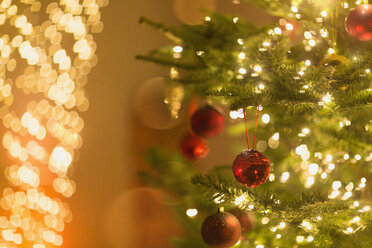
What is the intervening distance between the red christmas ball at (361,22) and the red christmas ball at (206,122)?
411 millimetres

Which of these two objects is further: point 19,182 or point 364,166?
point 19,182

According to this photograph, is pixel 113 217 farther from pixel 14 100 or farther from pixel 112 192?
pixel 14 100

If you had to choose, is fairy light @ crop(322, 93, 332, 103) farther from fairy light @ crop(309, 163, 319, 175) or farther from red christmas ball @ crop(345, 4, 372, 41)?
fairy light @ crop(309, 163, 319, 175)

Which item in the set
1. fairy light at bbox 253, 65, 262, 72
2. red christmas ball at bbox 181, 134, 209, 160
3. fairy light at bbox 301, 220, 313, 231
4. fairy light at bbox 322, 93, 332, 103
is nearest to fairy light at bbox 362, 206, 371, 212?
fairy light at bbox 301, 220, 313, 231

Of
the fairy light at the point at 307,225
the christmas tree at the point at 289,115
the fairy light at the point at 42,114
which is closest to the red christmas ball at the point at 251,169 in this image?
the christmas tree at the point at 289,115

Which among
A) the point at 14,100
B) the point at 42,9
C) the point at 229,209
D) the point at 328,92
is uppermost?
the point at 42,9

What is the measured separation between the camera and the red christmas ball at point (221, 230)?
72 centimetres

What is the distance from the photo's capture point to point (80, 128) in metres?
2.22

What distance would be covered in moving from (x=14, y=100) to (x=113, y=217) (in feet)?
3.04

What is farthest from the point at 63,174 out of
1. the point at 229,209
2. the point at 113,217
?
the point at 229,209

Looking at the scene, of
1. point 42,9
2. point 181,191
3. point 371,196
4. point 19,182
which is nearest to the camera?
point 371,196

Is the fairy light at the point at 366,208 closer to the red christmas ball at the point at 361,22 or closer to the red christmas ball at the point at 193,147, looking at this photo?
the red christmas ball at the point at 361,22

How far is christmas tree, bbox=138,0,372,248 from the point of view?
0.67m

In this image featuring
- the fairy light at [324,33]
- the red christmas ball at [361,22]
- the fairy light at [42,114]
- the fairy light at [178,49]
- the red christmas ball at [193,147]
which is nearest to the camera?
the red christmas ball at [361,22]
